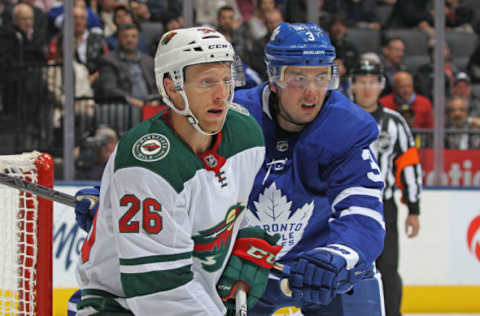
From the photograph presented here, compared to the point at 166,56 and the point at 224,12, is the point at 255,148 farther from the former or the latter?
the point at 224,12

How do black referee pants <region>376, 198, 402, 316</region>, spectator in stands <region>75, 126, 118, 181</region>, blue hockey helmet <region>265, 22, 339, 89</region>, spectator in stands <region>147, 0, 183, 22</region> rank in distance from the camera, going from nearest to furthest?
blue hockey helmet <region>265, 22, 339, 89</region> → black referee pants <region>376, 198, 402, 316</region> → spectator in stands <region>75, 126, 118, 181</region> → spectator in stands <region>147, 0, 183, 22</region>

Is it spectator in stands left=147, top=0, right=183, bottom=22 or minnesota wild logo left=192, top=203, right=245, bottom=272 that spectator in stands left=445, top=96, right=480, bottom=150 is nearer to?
spectator in stands left=147, top=0, right=183, bottom=22

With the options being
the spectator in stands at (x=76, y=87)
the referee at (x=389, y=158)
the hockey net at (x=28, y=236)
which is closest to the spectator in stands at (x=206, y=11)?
the spectator in stands at (x=76, y=87)

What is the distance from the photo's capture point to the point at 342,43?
16.6 ft

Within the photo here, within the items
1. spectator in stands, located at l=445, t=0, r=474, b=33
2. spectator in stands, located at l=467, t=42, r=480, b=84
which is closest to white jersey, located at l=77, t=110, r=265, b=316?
spectator in stands, located at l=445, t=0, r=474, b=33

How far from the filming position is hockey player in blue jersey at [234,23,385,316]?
216 cm

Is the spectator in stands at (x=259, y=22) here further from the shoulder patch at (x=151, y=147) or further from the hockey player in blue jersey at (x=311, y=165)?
the shoulder patch at (x=151, y=147)

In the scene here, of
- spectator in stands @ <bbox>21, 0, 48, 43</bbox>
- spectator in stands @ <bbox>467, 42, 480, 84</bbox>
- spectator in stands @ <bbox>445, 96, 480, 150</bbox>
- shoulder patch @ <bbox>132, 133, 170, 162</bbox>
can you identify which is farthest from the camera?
spectator in stands @ <bbox>467, 42, 480, 84</bbox>

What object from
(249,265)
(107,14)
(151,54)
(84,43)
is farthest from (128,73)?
(249,265)

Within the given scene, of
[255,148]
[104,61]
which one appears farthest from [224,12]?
[255,148]

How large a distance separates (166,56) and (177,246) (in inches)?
15.8

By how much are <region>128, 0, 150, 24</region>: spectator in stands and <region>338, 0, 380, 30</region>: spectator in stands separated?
3.81 feet

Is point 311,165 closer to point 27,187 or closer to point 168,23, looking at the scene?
point 27,187

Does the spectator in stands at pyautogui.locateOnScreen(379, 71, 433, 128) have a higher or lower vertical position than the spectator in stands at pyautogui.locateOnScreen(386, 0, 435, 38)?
lower
